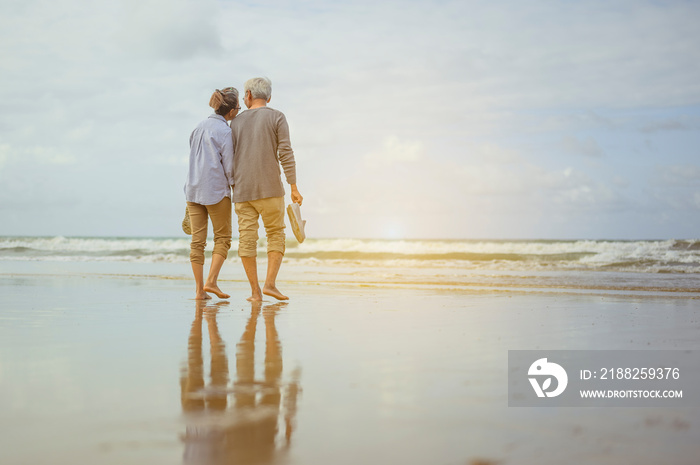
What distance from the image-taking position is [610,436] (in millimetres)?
1790

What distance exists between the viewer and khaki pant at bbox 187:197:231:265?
5.88 meters

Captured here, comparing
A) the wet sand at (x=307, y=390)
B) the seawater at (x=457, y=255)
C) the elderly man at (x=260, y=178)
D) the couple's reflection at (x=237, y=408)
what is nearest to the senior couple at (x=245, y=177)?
the elderly man at (x=260, y=178)

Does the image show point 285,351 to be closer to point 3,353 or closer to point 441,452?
point 3,353

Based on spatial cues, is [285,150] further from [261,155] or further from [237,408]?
[237,408]

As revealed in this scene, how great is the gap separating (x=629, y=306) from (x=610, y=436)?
4.26m

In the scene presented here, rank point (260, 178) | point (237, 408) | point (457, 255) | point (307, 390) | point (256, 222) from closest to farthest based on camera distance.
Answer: point (237, 408)
point (307, 390)
point (260, 178)
point (256, 222)
point (457, 255)

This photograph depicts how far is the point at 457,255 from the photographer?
71.5 ft

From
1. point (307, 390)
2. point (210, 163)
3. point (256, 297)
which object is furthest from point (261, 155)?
point (307, 390)

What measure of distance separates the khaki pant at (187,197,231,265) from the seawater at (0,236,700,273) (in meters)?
9.60

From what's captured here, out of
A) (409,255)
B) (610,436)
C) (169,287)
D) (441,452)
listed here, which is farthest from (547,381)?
(409,255)

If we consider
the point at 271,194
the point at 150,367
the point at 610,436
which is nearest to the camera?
the point at 610,436

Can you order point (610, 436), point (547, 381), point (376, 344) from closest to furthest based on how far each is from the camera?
point (610, 436), point (547, 381), point (376, 344)

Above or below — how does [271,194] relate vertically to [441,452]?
above

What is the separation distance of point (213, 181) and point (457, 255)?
662 inches
